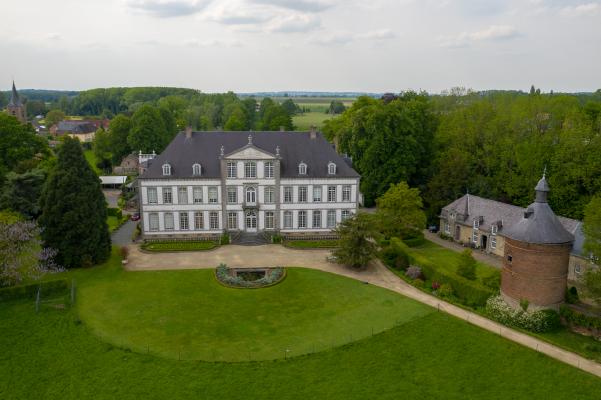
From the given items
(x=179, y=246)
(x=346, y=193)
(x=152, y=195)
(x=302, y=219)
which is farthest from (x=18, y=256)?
(x=346, y=193)

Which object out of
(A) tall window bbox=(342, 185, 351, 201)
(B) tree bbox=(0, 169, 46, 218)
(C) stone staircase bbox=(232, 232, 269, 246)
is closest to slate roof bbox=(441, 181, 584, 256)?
(A) tall window bbox=(342, 185, 351, 201)

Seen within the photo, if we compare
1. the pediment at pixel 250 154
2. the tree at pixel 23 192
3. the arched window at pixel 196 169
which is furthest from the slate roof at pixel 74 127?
the pediment at pixel 250 154

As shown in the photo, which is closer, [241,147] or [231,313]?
[231,313]

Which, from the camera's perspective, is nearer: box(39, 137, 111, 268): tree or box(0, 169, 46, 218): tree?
box(39, 137, 111, 268): tree

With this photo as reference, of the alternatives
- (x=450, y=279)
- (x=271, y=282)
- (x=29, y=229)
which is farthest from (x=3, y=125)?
(x=450, y=279)

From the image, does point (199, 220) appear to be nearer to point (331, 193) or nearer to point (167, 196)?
point (167, 196)

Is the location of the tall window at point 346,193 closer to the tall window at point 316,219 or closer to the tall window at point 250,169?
the tall window at point 316,219

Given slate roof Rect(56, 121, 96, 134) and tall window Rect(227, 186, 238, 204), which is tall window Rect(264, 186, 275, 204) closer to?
tall window Rect(227, 186, 238, 204)

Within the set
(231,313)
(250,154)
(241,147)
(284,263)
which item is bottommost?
(231,313)
